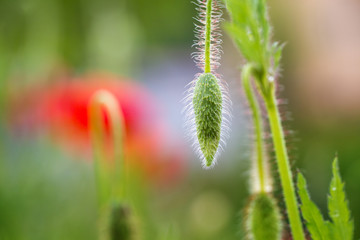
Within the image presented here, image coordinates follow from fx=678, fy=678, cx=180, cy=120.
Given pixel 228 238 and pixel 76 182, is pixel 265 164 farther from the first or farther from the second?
pixel 76 182

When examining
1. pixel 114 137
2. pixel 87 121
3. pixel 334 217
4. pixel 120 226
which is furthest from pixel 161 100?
pixel 334 217

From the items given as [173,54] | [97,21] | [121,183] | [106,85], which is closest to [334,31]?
[173,54]

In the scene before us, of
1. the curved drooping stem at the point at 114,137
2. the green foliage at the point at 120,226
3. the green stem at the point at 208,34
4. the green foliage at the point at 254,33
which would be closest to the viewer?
the green foliage at the point at 254,33

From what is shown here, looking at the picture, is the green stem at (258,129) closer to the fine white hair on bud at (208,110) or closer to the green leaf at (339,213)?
the fine white hair on bud at (208,110)

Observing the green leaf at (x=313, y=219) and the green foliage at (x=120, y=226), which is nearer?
the green leaf at (x=313, y=219)

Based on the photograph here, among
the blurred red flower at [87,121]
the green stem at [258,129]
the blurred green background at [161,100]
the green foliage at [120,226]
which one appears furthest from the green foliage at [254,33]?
the blurred red flower at [87,121]

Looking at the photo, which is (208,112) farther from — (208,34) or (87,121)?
(87,121)
